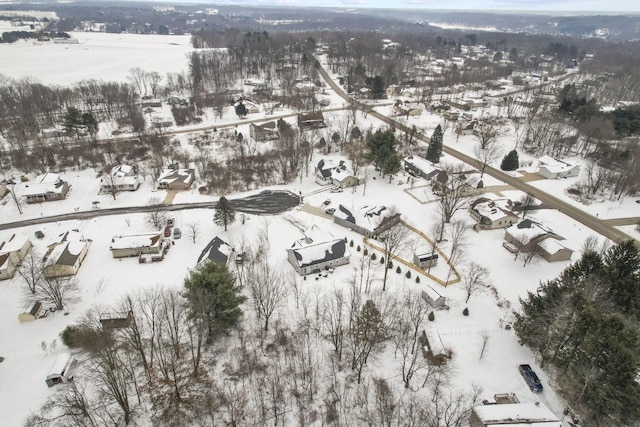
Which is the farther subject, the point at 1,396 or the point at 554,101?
the point at 554,101

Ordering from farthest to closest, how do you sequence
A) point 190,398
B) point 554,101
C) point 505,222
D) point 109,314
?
point 554,101
point 505,222
point 109,314
point 190,398

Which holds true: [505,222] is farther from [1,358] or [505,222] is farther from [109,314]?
[1,358]

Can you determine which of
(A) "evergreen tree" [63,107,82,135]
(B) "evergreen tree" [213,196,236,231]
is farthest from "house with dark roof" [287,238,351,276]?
(A) "evergreen tree" [63,107,82,135]

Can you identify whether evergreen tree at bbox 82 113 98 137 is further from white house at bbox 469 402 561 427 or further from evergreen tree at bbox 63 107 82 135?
white house at bbox 469 402 561 427

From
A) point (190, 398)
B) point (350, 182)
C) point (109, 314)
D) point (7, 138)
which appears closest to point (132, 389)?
point (190, 398)

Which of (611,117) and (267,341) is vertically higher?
(611,117)
